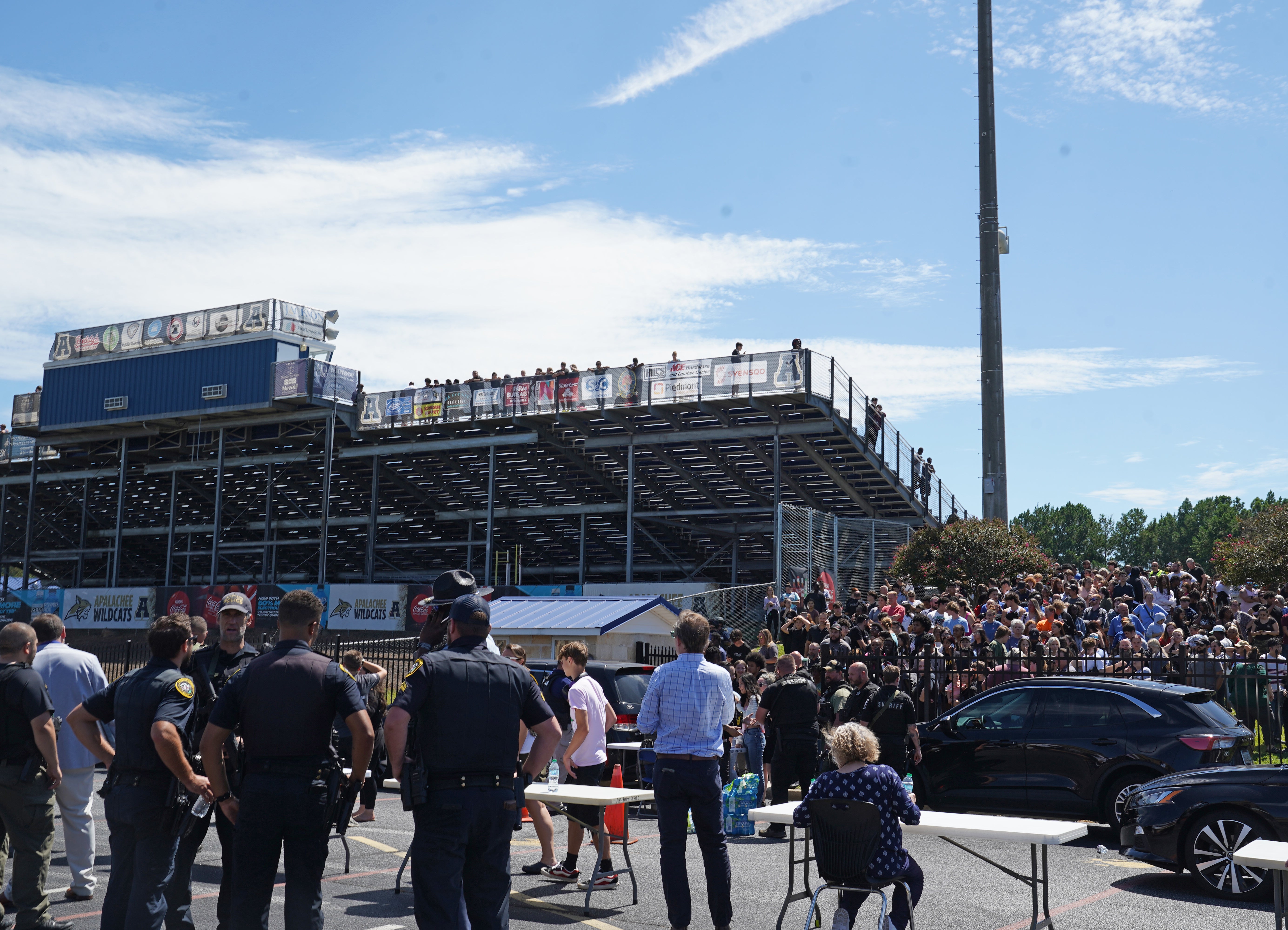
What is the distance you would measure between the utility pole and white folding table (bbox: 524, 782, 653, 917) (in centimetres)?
2090

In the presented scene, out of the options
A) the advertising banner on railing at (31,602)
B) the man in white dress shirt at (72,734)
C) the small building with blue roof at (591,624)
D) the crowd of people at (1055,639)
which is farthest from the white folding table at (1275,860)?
the advertising banner on railing at (31,602)

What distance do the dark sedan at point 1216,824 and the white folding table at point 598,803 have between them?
3758mm

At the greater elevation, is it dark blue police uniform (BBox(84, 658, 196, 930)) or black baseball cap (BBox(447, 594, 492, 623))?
black baseball cap (BBox(447, 594, 492, 623))

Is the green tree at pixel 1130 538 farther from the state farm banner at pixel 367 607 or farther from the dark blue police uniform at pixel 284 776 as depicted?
the dark blue police uniform at pixel 284 776

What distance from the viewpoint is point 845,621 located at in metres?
20.3

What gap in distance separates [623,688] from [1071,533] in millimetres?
125907

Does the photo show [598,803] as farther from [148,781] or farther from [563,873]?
[148,781]

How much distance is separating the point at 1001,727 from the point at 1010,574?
13.3m

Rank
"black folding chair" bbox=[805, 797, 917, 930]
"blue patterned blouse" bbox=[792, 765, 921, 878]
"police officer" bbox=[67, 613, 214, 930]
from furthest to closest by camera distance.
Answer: "blue patterned blouse" bbox=[792, 765, 921, 878] < "black folding chair" bbox=[805, 797, 917, 930] < "police officer" bbox=[67, 613, 214, 930]

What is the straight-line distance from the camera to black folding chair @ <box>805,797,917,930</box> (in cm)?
564

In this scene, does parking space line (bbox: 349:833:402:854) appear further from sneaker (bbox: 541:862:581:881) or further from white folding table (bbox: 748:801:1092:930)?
white folding table (bbox: 748:801:1092:930)

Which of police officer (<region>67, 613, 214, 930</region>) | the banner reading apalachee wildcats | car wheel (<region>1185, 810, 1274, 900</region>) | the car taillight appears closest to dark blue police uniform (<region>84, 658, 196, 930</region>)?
police officer (<region>67, 613, 214, 930</region>)

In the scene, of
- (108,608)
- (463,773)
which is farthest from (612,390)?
(463,773)

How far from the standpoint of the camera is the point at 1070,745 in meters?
11.1
